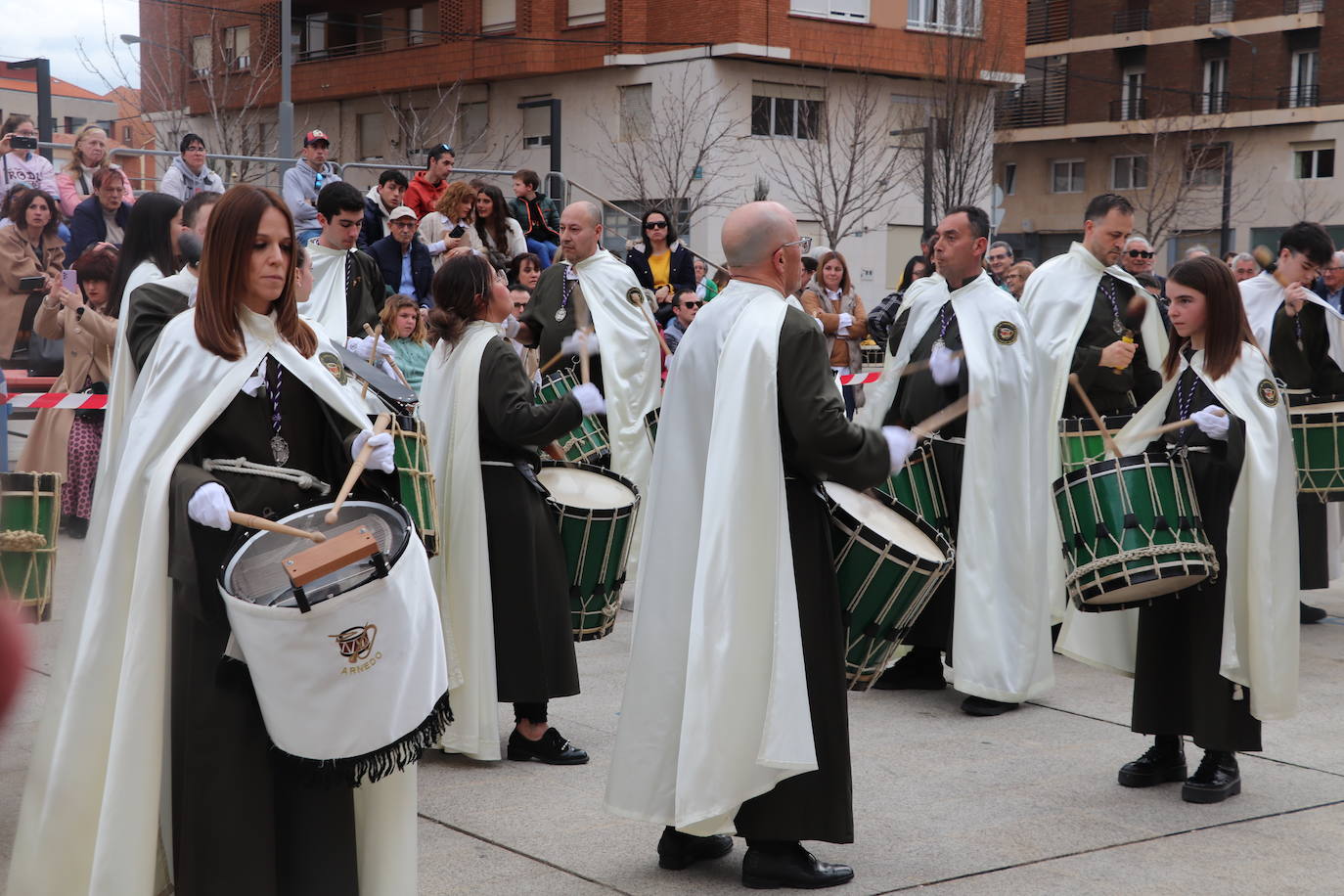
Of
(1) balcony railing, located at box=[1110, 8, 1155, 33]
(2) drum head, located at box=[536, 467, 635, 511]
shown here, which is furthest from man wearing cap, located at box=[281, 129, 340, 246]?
(1) balcony railing, located at box=[1110, 8, 1155, 33]

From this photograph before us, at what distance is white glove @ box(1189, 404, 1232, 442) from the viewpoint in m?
5.57

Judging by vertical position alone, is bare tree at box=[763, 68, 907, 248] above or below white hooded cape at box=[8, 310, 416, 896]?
above

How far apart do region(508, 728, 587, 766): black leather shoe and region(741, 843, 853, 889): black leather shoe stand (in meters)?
1.49

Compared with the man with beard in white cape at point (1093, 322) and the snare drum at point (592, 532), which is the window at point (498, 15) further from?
the snare drum at point (592, 532)

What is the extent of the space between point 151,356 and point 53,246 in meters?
8.08

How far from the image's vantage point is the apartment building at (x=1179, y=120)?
45062mm

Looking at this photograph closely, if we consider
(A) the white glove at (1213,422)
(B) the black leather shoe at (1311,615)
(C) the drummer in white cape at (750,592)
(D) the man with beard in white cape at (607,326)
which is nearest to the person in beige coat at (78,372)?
(D) the man with beard in white cape at (607,326)

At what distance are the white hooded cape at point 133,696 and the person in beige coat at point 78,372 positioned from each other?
6678mm

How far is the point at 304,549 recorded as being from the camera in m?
3.67

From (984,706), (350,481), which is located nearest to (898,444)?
(350,481)

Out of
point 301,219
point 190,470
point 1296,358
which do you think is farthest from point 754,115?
point 190,470

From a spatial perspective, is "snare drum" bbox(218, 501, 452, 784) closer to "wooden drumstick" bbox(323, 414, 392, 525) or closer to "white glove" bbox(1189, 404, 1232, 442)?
"wooden drumstick" bbox(323, 414, 392, 525)

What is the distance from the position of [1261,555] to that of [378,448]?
11.3 feet

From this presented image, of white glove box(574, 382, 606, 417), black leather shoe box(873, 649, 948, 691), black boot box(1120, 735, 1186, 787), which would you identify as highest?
white glove box(574, 382, 606, 417)
